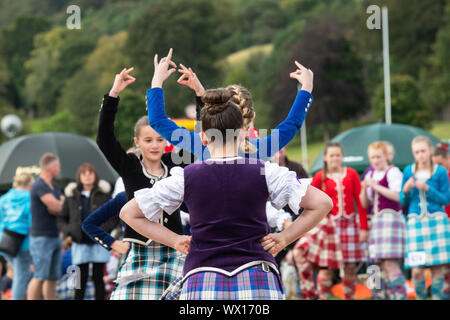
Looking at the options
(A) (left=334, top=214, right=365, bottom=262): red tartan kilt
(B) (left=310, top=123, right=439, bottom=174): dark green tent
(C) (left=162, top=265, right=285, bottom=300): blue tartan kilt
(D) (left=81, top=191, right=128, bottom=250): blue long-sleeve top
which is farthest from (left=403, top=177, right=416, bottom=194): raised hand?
(C) (left=162, top=265, right=285, bottom=300): blue tartan kilt

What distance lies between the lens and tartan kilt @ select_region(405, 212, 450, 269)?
322 inches

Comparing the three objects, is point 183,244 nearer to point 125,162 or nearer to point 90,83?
point 125,162

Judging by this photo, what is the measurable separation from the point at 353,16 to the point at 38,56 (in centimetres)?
3862

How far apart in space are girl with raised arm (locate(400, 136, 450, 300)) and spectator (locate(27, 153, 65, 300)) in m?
4.18

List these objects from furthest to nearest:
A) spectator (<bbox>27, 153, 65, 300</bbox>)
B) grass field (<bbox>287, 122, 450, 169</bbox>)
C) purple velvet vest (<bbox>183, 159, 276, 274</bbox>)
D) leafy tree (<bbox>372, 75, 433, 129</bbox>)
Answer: grass field (<bbox>287, 122, 450, 169</bbox>)
leafy tree (<bbox>372, 75, 433, 129</bbox>)
spectator (<bbox>27, 153, 65, 300</bbox>)
purple velvet vest (<bbox>183, 159, 276, 274</bbox>)

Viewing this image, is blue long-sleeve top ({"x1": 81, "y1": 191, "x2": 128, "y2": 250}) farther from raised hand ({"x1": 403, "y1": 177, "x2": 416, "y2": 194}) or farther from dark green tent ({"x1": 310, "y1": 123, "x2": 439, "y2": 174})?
dark green tent ({"x1": 310, "y1": 123, "x2": 439, "y2": 174})

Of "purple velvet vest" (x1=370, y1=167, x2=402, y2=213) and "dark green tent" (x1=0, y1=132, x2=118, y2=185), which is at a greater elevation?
"dark green tent" (x1=0, y1=132, x2=118, y2=185)

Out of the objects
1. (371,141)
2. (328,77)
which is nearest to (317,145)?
(328,77)

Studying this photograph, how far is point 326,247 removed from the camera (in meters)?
8.96

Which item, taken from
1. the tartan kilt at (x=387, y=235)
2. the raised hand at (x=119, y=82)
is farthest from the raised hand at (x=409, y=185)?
the raised hand at (x=119, y=82)

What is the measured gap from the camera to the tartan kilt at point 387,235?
8578 mm
